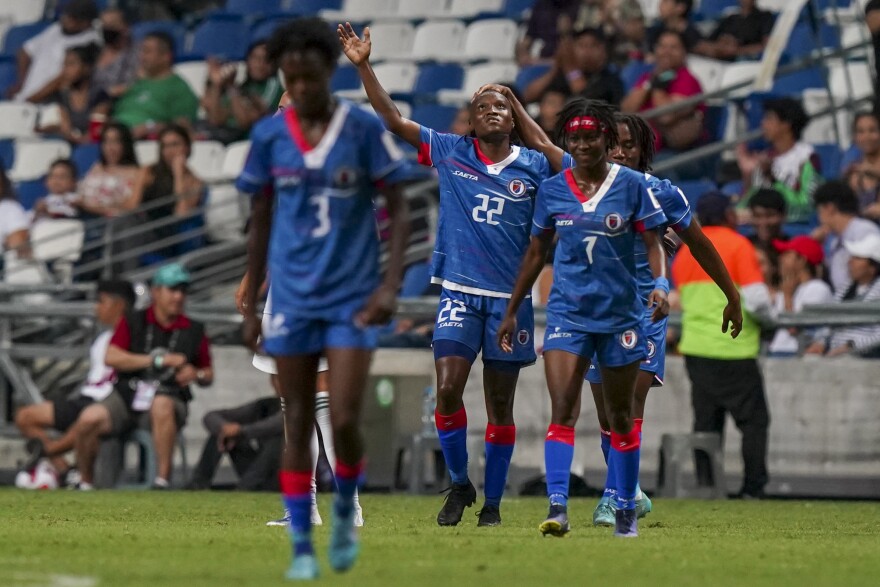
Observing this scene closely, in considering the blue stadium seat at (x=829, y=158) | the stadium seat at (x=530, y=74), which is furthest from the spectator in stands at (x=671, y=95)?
the stadium seat at (x=530, y=74)

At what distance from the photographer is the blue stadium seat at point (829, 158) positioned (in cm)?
1709

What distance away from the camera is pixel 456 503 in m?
10.0

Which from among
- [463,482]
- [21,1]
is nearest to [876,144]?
[463,482]

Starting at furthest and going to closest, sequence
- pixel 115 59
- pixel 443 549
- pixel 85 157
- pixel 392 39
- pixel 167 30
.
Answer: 1. pixel 167 30
2. pixel 392 39
3. pixel 115 59
4. pixel 85 157
5. pixel 443 549

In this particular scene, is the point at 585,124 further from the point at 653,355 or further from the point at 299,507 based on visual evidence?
the point at 299,507

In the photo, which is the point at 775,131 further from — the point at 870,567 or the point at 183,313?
the point at 870,567

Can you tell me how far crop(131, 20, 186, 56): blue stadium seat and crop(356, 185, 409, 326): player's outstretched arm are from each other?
1679 cm

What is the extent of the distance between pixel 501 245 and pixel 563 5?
1072 centimetres

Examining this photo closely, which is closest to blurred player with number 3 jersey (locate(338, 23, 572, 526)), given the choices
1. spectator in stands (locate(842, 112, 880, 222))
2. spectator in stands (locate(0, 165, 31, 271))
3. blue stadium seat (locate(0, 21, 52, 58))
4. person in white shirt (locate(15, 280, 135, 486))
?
person in white shirt (locate(15, 280, 135, 486))

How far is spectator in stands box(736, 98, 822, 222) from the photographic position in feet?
53.7

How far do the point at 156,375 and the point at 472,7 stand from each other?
8.70m

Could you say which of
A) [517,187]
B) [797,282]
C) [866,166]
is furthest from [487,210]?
[866,166]

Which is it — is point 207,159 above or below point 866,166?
above

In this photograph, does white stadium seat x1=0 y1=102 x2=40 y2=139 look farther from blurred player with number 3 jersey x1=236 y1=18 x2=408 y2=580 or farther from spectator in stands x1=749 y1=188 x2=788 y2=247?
blurred player with number 3 jersey x1=236 y1=18 x2=408 y2=580
